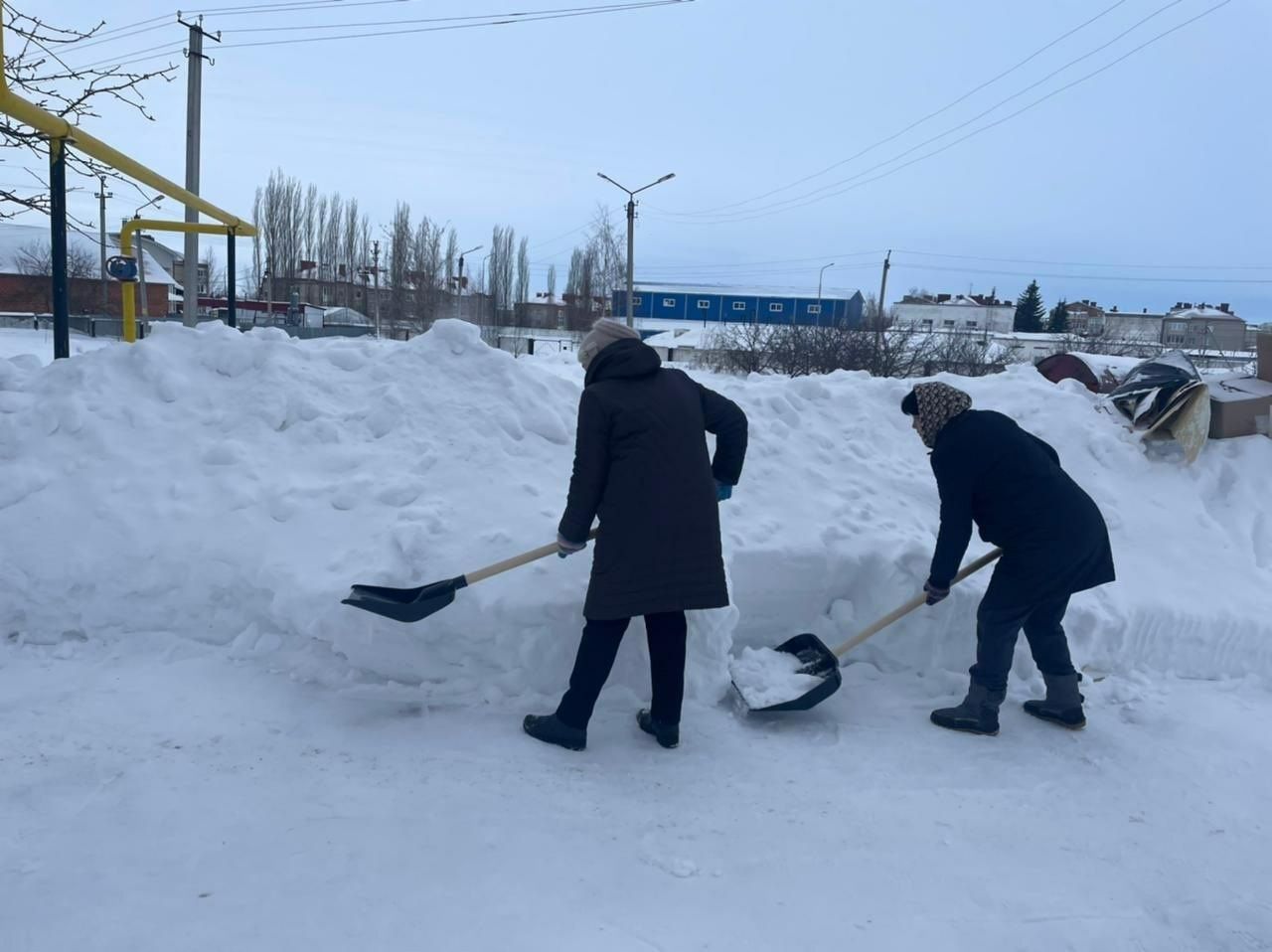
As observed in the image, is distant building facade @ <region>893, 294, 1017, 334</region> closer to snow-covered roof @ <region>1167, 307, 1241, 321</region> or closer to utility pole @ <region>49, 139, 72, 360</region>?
snow-covered roof @ <region>1167, 307, 1241, 321</region>

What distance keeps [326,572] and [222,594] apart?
443mm

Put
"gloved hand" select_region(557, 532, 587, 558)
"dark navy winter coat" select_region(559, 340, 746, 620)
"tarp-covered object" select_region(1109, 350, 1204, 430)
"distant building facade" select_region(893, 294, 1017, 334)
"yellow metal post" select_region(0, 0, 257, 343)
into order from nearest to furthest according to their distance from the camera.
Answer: "dark navy winter coat" select_region(559, 340, 746, 620) → "gloved hand" select_region(557, 532, 587, 558) → "yellow metal post" select_region(0, 0, 257, 343) → "tarp-covered object" select_region(1109, 350, 1204, 430) → "distant building facade" select_region(893, 294, 1017, 334)

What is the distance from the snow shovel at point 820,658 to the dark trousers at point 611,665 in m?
0.45

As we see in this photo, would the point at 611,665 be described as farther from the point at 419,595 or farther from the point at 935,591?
the point at 935,591

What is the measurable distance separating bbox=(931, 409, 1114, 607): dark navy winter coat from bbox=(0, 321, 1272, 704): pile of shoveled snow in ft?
2.51

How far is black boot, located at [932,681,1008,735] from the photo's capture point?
3486 millimetres

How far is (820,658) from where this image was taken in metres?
3.71

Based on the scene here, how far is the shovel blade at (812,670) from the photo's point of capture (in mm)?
3410

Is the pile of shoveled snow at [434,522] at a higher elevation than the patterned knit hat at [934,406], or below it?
below

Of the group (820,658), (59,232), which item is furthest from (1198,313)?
(59,232)

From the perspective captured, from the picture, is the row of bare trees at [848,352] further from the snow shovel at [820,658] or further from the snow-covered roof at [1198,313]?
the snow-covered roof at [1198,313]

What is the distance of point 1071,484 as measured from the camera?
11.5 ft

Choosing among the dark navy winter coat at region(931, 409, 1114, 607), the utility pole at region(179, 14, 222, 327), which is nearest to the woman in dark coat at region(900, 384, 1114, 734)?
the dark navy winter coat at region(931, 409, 1114, 607)

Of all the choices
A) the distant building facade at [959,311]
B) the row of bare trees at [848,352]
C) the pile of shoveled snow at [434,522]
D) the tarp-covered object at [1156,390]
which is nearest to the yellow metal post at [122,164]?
the pile of shoveled snow at [434,522]
